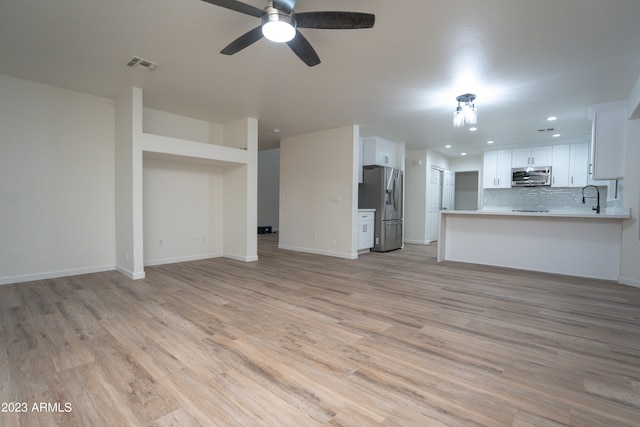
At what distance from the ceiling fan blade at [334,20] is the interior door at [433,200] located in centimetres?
666

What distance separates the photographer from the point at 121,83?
3814 millimetres

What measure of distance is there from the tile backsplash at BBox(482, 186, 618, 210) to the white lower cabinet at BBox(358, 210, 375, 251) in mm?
3682

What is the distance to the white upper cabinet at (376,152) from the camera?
653 centimetres

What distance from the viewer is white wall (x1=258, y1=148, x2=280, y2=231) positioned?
34.3 feet

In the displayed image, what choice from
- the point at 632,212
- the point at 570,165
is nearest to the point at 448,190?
the point at 570,165

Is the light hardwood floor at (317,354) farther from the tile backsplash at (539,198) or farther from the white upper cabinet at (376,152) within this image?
the tile backsplash at (539,198)

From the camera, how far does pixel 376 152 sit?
6.52m

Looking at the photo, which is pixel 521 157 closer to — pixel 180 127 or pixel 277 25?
pixel 277 25

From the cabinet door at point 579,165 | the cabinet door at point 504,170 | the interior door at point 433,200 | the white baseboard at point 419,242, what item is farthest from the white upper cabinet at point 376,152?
the cabinet door at point 579,165

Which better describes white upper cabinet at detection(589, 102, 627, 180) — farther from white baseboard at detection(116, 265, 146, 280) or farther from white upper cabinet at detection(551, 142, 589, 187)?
white baseboard at detection(116, 265, 146, 280)

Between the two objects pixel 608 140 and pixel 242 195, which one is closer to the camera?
pixel 608 140

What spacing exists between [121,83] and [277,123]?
2.53 metres

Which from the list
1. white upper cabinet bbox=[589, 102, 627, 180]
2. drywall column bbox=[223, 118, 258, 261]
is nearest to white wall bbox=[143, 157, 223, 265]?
drywall column bbox=[223, 118, 258, 261]

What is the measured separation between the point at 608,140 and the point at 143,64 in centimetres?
648
